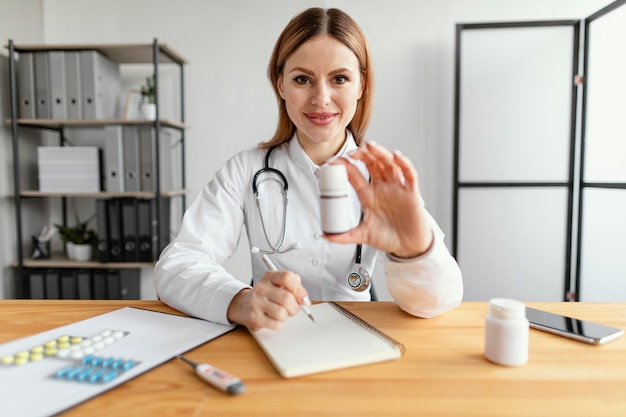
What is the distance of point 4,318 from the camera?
3.10 ft

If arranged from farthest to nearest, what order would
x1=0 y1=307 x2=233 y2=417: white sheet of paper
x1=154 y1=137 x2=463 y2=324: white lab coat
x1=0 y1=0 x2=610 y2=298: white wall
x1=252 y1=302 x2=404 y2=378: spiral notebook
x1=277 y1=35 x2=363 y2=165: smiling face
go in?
x1=0 y1=0 x2=610 y2=298: white wall < x1=277 y1=35 x2=363 y2=165: smiling face < x1=154 y1=137 x2=463 y2=324: white lab coat < x1=252 y1=302 x2=404 y2=378: spiral notebook < x1=0 y1=307 x2=233 y2=417: white sheet of paper

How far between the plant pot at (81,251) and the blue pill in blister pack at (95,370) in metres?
2.14

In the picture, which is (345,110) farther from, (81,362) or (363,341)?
(81,362)

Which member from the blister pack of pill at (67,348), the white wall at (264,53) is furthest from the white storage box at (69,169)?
the blister pack of pill at (67,348)

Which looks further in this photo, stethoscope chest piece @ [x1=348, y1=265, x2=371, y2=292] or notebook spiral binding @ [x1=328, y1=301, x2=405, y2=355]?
stethoscope chest piece @ [x1=348, y1=265, x2=371, y2=292]

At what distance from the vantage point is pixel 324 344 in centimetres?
77

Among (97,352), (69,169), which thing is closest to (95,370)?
(97,352)

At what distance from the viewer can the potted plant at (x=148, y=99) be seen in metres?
2.56

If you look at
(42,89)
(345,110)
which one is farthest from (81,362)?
(42,89)

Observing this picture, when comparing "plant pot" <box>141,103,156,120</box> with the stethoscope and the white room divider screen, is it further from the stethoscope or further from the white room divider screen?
the white room divider screen

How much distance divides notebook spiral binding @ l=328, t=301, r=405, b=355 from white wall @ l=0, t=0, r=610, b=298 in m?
2.02

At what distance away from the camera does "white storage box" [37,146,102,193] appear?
2.57 metres

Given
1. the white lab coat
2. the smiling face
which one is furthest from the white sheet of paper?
the smiling face

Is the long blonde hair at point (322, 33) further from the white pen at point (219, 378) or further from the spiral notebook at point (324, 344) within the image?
the white pen at point (219, 378)
